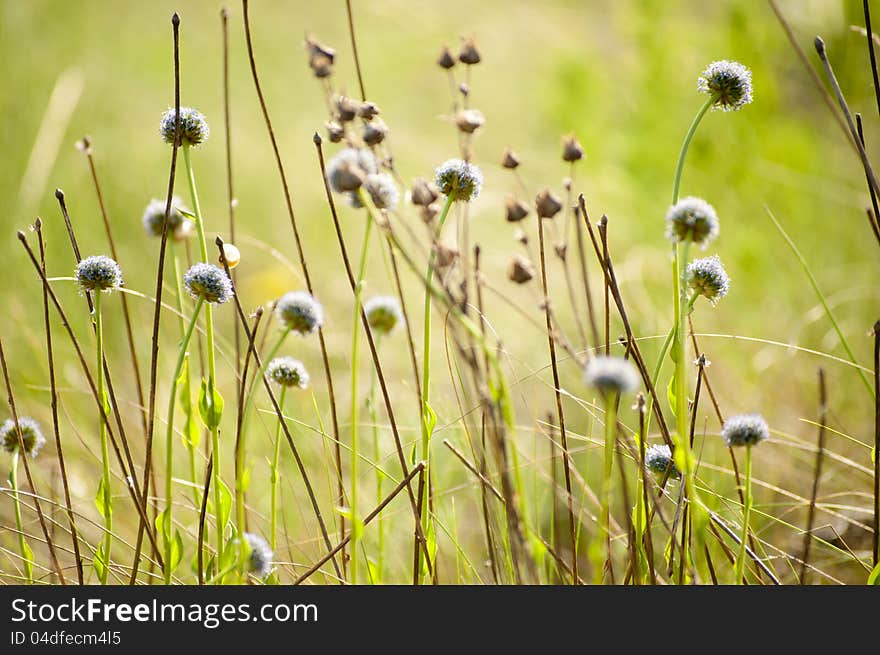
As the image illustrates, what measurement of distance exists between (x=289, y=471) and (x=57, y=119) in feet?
3.84

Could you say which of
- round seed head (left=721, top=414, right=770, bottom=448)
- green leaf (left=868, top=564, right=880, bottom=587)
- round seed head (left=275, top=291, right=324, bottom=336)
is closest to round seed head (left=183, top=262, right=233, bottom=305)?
round seed head (left=275, top=291, right=324, bottom=336)

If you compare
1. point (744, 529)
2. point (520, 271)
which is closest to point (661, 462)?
point (744, 529)

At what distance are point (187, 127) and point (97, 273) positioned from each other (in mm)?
140

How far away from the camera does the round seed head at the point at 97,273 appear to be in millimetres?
629

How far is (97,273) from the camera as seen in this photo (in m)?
0.63

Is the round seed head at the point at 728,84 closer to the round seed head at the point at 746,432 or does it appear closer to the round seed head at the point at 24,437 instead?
the round seed head at the point at 746,432

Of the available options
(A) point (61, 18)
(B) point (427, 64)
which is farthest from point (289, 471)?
(B) point (427, 64)

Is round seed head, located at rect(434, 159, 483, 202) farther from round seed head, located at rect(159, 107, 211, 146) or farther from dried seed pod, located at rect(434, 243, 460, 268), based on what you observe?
round seed head, located at rect(159, 107, 211, 146)

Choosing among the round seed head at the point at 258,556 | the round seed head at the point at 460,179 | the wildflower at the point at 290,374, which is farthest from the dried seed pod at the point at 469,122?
the round seed head at the point at 258,556

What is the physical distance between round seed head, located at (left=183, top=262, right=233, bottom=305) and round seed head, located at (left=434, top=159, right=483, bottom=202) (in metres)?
0.19

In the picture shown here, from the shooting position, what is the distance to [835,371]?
1573 mm

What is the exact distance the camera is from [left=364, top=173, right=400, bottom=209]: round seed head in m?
0.57

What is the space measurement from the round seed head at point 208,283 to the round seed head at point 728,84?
15.9 inches
